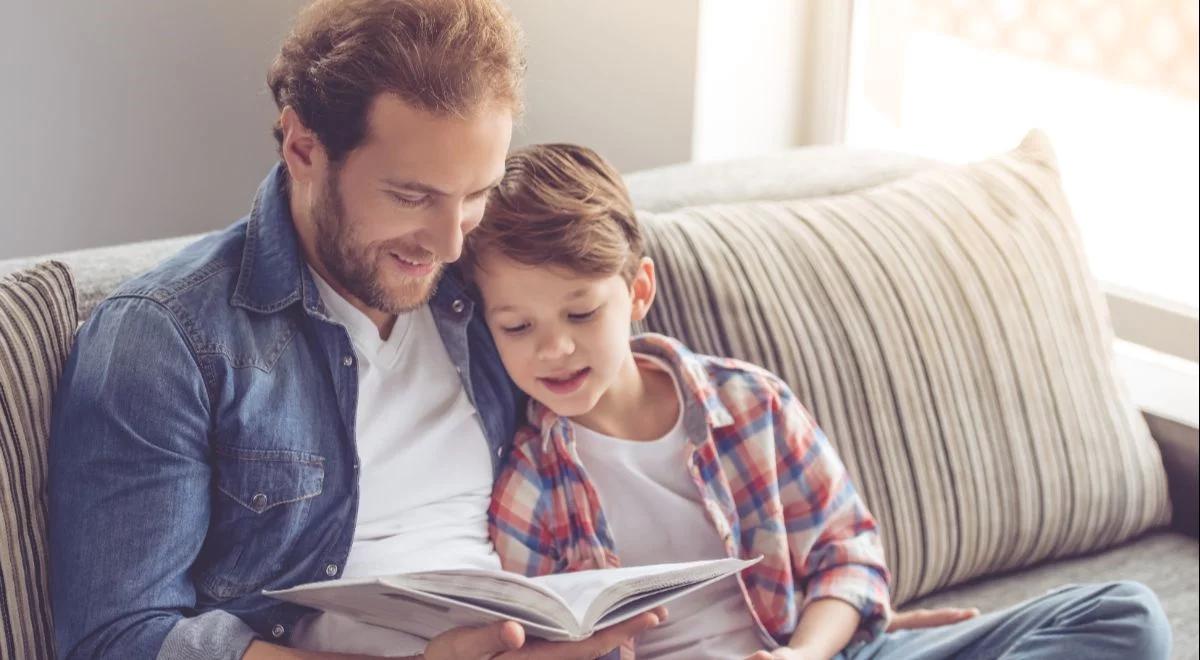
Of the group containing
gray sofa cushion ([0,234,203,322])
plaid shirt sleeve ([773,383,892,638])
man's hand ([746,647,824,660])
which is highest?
gray sofa cushion ([0,234,203,322])

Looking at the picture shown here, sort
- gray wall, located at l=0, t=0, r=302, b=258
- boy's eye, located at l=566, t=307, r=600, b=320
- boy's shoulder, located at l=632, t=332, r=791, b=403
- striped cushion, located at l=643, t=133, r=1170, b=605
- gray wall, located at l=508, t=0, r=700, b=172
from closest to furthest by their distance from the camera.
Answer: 1. boy's eye, located at l=566, t=307, r=600, b=320
2. boy's shoulder, located at l=632, t=332, r=791, b=403
3. striped cushion, located at l=643, t=133, r=1170, b=605
4. gray wall, located at l=0, t=0, r=302, b=258
5. gray wall, located at l=508, t=0, r=700, b=172

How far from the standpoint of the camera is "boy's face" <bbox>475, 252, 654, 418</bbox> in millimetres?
1445

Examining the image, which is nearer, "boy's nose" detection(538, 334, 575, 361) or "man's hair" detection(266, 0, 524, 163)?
"man's hair" detection(266, 0, 524, 163)

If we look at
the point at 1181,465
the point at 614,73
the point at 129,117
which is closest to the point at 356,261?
the point at 129,117

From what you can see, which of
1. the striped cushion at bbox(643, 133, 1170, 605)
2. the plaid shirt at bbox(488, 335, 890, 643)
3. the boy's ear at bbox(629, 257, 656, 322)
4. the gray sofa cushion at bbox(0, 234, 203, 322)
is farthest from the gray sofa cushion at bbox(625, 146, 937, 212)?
the gray sofa cushion at bbox(0, 234, 203, 322)

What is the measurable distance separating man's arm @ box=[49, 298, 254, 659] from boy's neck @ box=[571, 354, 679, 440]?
18.2 inches

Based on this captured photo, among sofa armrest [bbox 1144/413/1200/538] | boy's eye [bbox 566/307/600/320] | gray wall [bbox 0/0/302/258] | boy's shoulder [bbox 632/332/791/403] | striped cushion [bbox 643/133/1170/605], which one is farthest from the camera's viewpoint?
sofa armrest [bbox 1144/413/1200/538]

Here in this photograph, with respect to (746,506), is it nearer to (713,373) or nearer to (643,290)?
(713,373)

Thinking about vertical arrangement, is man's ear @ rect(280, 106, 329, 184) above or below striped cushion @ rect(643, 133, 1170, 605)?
above

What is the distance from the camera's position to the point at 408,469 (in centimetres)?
146

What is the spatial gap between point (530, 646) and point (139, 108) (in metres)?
1.13

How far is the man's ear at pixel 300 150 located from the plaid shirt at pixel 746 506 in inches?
15.2

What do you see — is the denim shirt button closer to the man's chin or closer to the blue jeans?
the man's chin

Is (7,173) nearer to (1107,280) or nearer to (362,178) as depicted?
(362,178)
